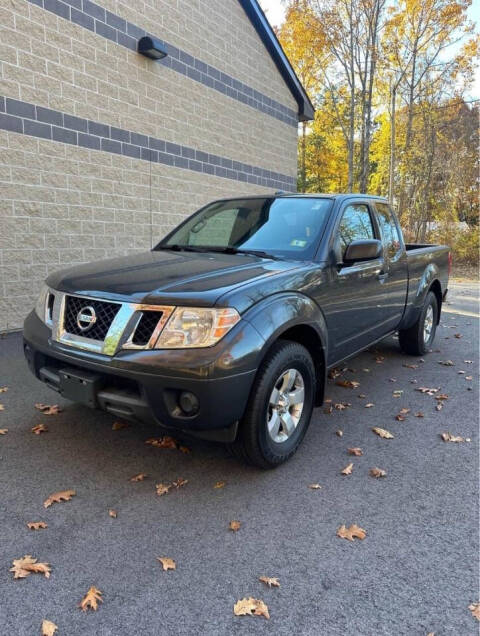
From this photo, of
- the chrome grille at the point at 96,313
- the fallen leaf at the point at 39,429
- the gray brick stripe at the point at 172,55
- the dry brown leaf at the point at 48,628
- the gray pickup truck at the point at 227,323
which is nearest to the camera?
the dry brown leaf at the point at 48,628

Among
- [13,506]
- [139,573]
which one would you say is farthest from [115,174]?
[139,573]

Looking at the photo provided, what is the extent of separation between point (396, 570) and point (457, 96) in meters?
22.0

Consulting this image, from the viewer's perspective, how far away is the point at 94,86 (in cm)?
724

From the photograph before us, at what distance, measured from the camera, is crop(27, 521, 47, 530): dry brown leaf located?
2480 mm

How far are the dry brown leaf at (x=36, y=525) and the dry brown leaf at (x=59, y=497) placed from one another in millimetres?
148

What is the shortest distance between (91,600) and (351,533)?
131 cm

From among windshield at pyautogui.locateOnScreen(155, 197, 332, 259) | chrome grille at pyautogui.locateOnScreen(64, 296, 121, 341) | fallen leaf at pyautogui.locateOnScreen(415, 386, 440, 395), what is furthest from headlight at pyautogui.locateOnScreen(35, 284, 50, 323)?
fallen leaf at pyautogui.locateOnScreen(415, 386, 440, 395)

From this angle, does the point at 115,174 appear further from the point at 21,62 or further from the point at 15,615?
the point at 15,615

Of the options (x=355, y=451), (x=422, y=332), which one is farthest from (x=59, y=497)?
(x=422, y=332)

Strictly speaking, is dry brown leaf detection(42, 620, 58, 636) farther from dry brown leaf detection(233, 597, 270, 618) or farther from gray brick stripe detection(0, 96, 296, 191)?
gray brick stripe detection(0, 96, 296, 191)

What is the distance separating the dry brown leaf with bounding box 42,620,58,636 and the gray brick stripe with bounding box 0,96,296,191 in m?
5.93

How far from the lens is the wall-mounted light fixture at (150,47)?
7855 millimetres

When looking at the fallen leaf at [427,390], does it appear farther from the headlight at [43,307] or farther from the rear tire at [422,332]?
the headlight at [43,307]

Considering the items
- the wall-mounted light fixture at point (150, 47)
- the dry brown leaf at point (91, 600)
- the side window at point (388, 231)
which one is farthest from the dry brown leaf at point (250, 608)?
the wall-mounted light fixture at point (150, 47)
